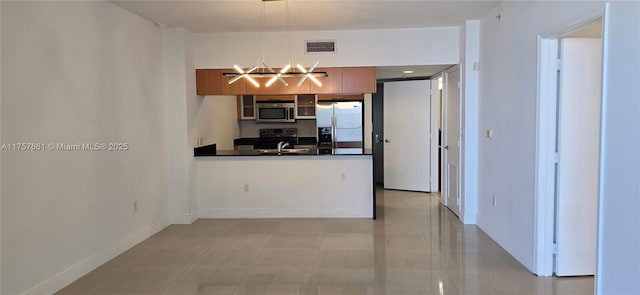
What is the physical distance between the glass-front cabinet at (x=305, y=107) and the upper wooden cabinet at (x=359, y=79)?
2265 millimetres

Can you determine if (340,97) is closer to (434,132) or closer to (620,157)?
(434,132)

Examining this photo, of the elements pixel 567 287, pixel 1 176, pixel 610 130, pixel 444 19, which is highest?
pixel 444 19

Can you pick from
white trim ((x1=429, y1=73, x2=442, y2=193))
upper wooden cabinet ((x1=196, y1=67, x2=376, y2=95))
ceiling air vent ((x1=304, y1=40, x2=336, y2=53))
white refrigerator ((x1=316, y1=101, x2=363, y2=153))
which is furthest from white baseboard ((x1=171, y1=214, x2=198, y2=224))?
white trim ((x1=429, y1=73, x2=442, y2=193))

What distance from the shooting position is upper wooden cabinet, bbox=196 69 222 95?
5523 mm

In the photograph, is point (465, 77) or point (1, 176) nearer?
point (1, 176)

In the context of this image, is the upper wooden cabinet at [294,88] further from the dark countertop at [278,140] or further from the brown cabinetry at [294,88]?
the dark countertop at [278,140]

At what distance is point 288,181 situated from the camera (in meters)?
5.54

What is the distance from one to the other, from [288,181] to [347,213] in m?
0.90

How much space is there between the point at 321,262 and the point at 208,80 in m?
3.03

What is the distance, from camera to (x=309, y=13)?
4500 mm

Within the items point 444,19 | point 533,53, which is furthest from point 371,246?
point 444,19

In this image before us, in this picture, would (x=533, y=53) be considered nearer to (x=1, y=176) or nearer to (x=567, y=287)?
(x=567, y=287)

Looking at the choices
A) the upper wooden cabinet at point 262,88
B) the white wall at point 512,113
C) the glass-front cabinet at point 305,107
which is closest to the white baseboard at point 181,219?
the upper wooden cabinet at point 262,88

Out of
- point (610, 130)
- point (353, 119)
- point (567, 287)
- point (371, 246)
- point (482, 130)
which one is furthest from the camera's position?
point (353, 119)
